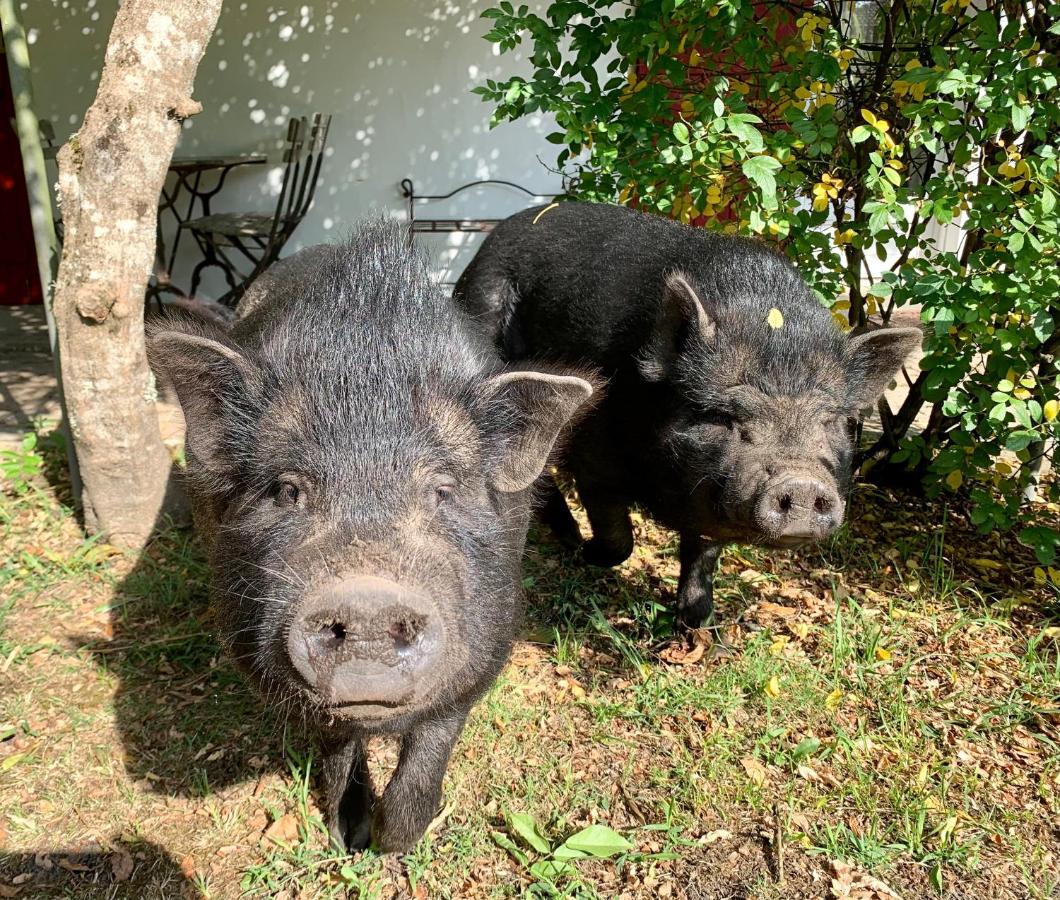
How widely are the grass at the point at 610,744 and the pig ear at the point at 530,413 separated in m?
1.34

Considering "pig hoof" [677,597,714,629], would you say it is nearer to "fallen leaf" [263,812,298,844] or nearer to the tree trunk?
"fallen leaf" [263,812,298,844]

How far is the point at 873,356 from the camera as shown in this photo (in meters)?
3.67

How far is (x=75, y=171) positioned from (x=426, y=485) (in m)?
2.83

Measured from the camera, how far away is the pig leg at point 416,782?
2.99m

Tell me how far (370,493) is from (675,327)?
6.37ft

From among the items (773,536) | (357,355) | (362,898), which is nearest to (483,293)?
(773,536)

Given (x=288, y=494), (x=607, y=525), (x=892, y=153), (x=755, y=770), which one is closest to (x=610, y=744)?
(x=755, y=770)

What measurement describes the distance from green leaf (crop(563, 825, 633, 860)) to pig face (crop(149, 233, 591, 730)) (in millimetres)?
738

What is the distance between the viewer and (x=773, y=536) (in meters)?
3.34

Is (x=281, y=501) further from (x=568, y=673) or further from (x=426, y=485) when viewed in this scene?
(x=568, y=673)

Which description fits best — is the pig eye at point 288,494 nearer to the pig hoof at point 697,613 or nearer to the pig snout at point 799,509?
the pig snout at point 799,509

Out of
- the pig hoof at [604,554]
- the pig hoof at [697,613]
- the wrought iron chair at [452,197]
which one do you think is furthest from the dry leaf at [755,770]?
the wrought iron chair at [452,197]

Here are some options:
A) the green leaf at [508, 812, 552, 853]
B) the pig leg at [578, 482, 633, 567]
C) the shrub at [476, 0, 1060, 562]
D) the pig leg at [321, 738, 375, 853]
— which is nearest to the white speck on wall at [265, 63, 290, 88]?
the shrub at [476, 0, 1060, 562]

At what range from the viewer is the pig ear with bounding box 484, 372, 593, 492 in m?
2.55
